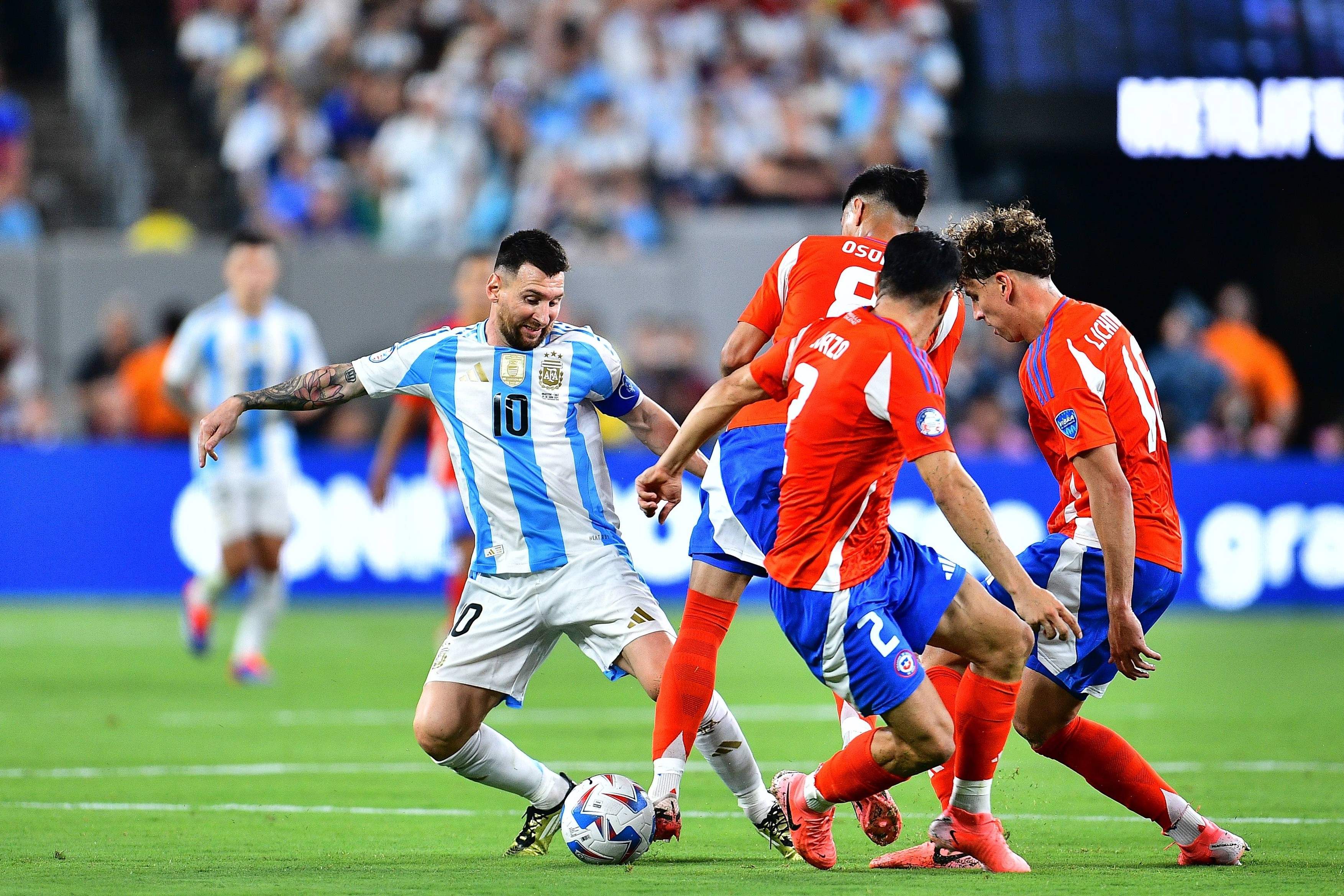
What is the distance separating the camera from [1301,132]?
17547 millimetres

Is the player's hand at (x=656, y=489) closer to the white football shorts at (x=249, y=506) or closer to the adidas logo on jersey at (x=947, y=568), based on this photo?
the adidas logo on jersey at (x=947, y=568)

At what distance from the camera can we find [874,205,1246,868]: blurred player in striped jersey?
5820 mm

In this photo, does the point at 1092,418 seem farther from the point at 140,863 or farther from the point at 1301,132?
the point at 1301,132

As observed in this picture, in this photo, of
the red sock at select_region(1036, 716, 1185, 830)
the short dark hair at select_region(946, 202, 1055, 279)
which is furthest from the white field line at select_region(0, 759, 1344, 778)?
the short dark hair at select_region(946, 202, 1055, 279)

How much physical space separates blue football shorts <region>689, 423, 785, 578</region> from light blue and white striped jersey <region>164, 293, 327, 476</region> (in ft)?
18.9

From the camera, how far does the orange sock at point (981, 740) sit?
593 centimetres

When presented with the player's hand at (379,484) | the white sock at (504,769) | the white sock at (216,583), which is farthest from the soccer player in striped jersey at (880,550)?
the white sock at (216,583)

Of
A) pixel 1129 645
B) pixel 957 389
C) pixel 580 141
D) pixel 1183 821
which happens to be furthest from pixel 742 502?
pixel 580 141

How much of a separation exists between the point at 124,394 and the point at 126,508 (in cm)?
104

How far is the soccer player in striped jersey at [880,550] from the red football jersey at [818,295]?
41cm

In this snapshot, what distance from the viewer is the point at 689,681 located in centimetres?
602

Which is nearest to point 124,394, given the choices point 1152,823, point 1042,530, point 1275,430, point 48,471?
point 48,471

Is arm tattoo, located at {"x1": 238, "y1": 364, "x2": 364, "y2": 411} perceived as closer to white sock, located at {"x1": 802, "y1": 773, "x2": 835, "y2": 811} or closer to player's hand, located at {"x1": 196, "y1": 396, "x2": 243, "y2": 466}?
player's hand, located at {"x1": 196, "y1": 396, "x2": 243, "y2": 466}

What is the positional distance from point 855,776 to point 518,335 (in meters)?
1.88
